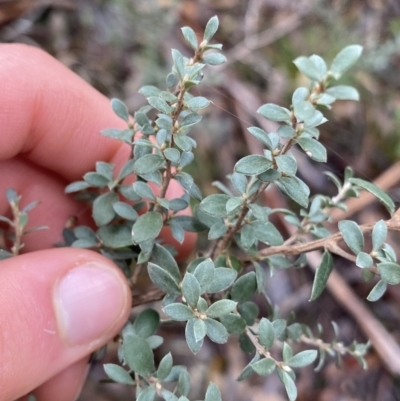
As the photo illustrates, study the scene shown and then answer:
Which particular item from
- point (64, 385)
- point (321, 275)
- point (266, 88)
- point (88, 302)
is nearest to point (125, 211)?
point (88, 302)

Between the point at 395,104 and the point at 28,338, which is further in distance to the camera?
the point at 395,104

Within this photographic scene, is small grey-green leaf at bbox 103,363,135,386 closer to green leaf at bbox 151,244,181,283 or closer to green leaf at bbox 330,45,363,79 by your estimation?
green leaf at bbox 151,244,181,283

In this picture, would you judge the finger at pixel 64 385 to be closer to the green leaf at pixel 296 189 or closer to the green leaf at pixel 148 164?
the green leaf at pixel 148 164

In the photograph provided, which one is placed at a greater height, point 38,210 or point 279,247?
point 279,247

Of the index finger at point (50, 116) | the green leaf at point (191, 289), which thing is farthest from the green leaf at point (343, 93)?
the index finger at point (50, 116)

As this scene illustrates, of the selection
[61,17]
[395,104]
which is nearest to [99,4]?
[61,17]

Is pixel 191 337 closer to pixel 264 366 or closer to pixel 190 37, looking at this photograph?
pixel 264 366

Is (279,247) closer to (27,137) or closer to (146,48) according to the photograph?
(27,137)

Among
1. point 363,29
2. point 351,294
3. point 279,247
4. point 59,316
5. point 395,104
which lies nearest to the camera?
point 279,247
